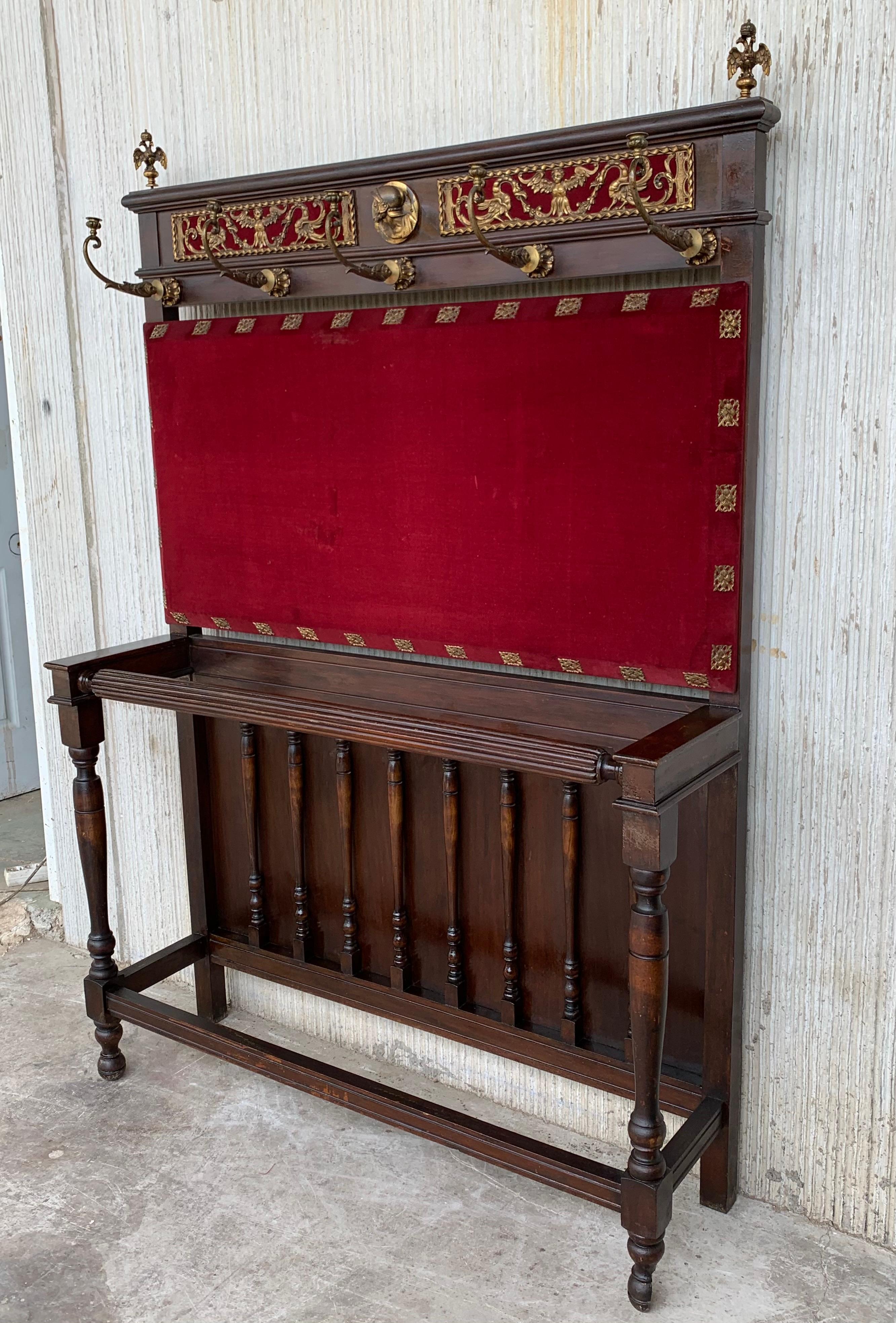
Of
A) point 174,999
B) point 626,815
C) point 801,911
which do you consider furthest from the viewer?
point 174,999

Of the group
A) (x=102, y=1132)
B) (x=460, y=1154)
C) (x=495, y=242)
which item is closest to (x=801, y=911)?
(x=460, y=1154)

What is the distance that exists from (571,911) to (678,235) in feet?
4.25

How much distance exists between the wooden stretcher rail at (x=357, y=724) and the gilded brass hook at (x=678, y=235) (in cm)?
84

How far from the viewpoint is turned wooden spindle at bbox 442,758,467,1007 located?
2502 millimetres

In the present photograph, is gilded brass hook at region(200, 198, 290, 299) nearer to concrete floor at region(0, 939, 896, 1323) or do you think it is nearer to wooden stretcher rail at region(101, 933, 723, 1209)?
wooden stretcher rail at region(101, 933, 723, 1209)

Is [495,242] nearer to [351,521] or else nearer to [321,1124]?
[351,521]

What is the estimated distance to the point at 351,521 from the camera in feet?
8.28

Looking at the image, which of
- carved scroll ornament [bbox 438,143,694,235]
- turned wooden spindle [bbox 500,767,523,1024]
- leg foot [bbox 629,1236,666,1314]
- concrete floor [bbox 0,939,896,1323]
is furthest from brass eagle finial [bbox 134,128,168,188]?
leg foot [bbox 629,1236,666,1314]

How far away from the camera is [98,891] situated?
9.16 feet

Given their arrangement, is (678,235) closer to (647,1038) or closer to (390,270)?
(390,270)

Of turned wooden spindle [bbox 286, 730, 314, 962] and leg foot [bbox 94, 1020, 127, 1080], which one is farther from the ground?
turned wooden spindle [bbox 286, 730, 314, 962]

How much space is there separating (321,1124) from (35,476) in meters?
1.90

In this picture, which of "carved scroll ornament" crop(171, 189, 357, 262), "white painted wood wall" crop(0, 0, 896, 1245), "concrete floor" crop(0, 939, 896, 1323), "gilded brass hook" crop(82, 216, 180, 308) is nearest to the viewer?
"white painted wood wall" crop(0, 0, 896, 1245)

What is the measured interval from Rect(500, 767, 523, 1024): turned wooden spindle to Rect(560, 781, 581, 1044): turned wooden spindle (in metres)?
0.10
